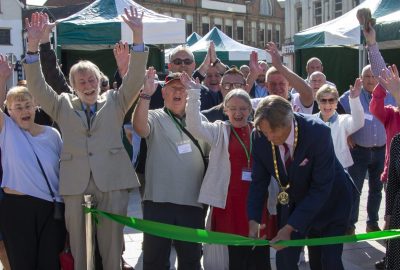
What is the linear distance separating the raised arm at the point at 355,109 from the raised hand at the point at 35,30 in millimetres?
2852

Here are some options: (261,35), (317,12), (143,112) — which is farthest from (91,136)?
(261,35)

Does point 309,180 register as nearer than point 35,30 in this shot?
Yes

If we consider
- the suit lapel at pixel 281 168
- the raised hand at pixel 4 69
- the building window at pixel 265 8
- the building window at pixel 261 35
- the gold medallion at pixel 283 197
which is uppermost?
the building window at pixel 265 8

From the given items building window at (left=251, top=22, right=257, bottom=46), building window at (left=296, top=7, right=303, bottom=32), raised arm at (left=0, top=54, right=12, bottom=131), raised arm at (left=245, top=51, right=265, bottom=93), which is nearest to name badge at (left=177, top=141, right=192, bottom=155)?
raised arm at (left=0, top=54, right=12, bottom=131)

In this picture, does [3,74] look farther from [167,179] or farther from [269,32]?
[269,32]

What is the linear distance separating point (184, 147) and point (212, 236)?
71 centimetres

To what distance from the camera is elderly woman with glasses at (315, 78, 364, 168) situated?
4.84 m

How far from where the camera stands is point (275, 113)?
2.98 meters

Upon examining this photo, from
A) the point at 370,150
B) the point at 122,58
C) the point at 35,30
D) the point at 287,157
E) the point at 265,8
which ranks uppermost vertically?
the point at 265,8

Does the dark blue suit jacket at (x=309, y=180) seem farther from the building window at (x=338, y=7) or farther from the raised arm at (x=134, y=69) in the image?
the building window at (x=338, y=7)

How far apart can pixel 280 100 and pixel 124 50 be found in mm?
1425

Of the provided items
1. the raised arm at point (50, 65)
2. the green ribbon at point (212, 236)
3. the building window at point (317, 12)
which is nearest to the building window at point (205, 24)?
the building window at point (317, 12)

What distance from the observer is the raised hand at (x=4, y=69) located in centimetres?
375

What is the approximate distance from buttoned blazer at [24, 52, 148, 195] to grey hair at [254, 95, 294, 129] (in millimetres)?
998
